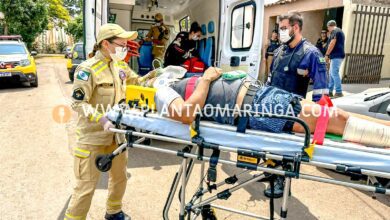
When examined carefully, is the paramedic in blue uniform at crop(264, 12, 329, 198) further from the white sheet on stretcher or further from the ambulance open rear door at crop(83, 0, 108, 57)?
the ambulance open rear door at crop(83, 0, 108, 57)

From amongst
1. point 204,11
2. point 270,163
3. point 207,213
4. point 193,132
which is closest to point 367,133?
point 270,163

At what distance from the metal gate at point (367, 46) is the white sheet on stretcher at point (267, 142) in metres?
8.19

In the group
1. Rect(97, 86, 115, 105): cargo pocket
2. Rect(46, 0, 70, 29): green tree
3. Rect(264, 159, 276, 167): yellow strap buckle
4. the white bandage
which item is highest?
Rect(46, 0, 70, 29): green tree

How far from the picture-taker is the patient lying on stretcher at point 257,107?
2018mm

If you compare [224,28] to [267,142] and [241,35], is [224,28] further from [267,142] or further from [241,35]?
[267,142]

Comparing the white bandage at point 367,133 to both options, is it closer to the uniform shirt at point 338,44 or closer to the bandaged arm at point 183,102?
the bandaged arm at point 183,102

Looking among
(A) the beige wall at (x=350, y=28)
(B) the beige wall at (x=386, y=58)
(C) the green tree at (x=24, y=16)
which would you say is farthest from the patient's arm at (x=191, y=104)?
(C) the green tree at (x=24, y=16)

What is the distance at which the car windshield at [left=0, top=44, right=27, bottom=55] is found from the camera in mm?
9484

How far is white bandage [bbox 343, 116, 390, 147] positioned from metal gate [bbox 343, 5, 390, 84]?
7.88 meters

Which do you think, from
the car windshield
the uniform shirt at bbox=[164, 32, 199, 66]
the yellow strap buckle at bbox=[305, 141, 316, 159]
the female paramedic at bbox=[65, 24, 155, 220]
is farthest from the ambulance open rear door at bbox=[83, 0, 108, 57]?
the car windshield

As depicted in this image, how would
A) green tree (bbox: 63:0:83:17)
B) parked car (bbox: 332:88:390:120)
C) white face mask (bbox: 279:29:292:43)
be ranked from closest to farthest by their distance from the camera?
1. white face mask (bbox: 279:29:292:43)
2. parked car (bbox: 332:88:390:120)
3. green tree (bbox: 63:0:83:17)

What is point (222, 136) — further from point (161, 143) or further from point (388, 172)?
point (161, 143)

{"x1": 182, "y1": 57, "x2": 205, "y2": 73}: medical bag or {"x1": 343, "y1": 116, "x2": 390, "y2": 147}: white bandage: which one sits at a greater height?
{"x1": 182, "y1": 57, "x2": 205, "y2": 73}: medical bag

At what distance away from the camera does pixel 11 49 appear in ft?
31.7
